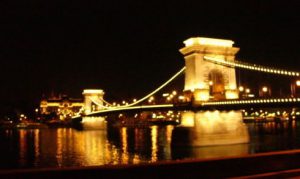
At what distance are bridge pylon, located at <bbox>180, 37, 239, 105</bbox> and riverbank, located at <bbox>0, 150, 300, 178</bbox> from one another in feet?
111

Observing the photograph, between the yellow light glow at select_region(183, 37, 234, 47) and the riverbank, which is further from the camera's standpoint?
the yellow light glow at select_region(183, 37, 234, 47)

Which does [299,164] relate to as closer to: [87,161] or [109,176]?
[109,176]

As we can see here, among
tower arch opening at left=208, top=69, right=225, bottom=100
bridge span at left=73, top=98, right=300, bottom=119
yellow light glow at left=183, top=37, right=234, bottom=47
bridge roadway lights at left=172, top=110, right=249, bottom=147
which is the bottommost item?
bridge roadway lights at left=172, top=110, right=249, bottom=147

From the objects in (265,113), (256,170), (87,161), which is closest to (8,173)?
(256,170)

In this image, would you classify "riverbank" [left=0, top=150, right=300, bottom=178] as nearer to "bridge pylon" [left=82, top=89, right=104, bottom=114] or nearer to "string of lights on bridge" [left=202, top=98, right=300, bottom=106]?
"string of lights on bridge" [left=202, top=98, right=300, bottom=106]

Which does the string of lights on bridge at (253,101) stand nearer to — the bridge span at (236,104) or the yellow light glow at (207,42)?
the bridge span at (236,104)

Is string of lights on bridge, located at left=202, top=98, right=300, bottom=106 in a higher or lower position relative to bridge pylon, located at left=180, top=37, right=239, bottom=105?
lower

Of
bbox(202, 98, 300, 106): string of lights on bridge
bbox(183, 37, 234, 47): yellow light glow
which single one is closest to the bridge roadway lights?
bbox(202, 98, 300, 106): string of lights on bridge

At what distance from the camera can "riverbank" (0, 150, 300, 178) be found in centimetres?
736

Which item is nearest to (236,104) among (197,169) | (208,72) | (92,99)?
(208,72)

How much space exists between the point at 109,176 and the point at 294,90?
2787cm

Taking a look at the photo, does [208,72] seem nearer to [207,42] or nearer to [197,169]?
[207,42]

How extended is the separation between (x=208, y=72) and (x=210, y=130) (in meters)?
8.36

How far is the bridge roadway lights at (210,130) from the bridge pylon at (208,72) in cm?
286
